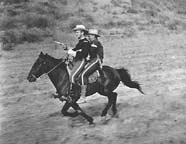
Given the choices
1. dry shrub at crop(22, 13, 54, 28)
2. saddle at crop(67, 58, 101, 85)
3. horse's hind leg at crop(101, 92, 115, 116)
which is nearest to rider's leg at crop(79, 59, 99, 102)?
saddle at crop(67, 58, 101, 85)

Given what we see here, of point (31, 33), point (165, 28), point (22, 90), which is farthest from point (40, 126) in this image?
point (165, 28)

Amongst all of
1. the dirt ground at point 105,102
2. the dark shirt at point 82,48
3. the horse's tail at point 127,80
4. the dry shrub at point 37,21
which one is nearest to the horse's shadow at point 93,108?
the dirt ground at point 105,102

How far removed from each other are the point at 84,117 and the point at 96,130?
53cm

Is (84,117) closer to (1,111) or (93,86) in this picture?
(93,86)

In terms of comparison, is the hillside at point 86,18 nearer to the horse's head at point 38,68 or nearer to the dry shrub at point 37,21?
the dry shrub at point 37,21

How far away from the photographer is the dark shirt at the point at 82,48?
7.85 meters

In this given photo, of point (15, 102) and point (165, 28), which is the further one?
point (165, 28)

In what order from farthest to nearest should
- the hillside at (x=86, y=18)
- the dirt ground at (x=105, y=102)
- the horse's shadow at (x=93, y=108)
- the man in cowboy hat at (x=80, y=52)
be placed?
1. the hillside at (x=86, y=18)
2. the horse's shadow at (x=93, y=108)
3. the man in cowboy hat at (x=80, y=52)
4. the dirt ground at (x=105, y=102)

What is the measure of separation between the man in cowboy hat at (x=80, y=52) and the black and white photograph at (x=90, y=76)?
0.08 ft

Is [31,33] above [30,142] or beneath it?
above

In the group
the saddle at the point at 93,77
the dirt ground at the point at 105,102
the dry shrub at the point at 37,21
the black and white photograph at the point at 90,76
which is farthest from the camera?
the dry shrub at the point at 37,21

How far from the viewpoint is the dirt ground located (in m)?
7.70

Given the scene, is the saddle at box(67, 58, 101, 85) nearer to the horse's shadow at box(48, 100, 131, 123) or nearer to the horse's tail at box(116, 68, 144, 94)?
the horse's tail at box(116, 68, 144, 94)

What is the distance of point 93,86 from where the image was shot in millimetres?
8211
